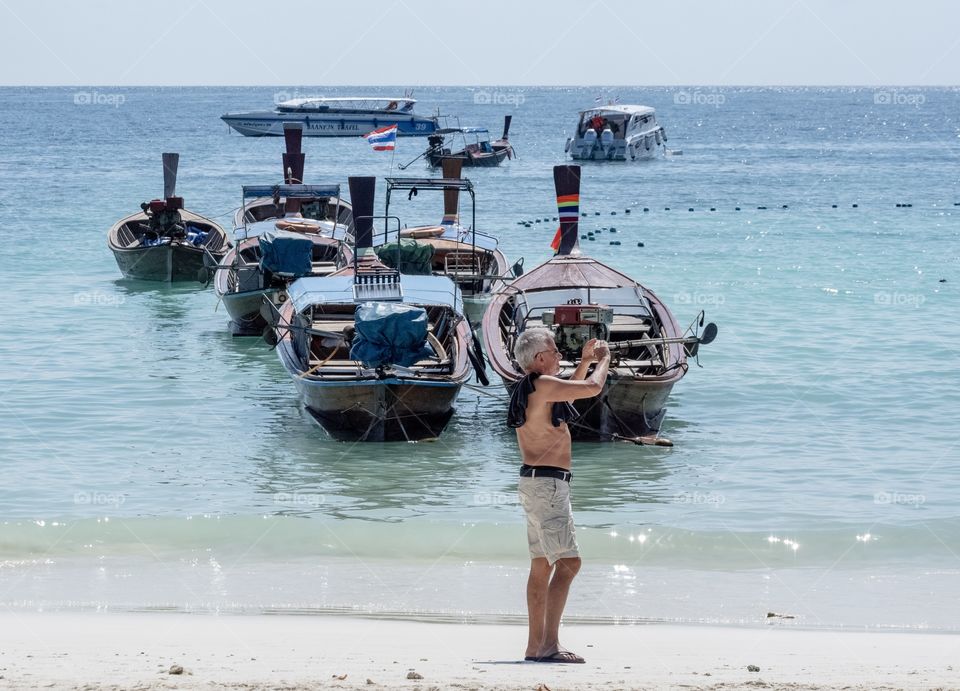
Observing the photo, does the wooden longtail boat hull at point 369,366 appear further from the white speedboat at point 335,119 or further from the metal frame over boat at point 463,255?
the white speedboat at point 335,119

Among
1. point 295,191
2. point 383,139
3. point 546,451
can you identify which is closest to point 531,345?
point 546,451

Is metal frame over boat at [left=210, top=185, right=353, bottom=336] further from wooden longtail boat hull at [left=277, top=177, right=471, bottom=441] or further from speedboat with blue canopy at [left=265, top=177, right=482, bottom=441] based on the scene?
speedboat with blue canopy at [left=265, top=177, right=482, bottom=441]

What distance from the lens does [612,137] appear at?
7425 cm

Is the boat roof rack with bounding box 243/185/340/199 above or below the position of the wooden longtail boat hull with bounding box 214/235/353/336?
above

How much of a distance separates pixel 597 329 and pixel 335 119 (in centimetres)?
7459

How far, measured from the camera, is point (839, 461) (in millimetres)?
15773

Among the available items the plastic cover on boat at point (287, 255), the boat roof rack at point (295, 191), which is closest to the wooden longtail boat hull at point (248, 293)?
the plastic cover on boat at point (287, 255)

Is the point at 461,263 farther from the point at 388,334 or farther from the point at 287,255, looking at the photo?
the point at 388,334

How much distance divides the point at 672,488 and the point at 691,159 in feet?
215

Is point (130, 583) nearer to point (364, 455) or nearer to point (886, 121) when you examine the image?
point (364, 455)

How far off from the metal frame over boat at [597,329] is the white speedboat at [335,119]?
69432 millimetres

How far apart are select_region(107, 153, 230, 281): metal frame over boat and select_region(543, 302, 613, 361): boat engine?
15193 millimetres

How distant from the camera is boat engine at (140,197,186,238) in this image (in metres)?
29.7

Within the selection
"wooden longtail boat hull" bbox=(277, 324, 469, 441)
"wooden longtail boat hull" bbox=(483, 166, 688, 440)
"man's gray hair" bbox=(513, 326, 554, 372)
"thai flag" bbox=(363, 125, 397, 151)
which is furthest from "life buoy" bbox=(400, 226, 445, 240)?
"man's gray hair" bbox=(513, 326, 554, 372)
